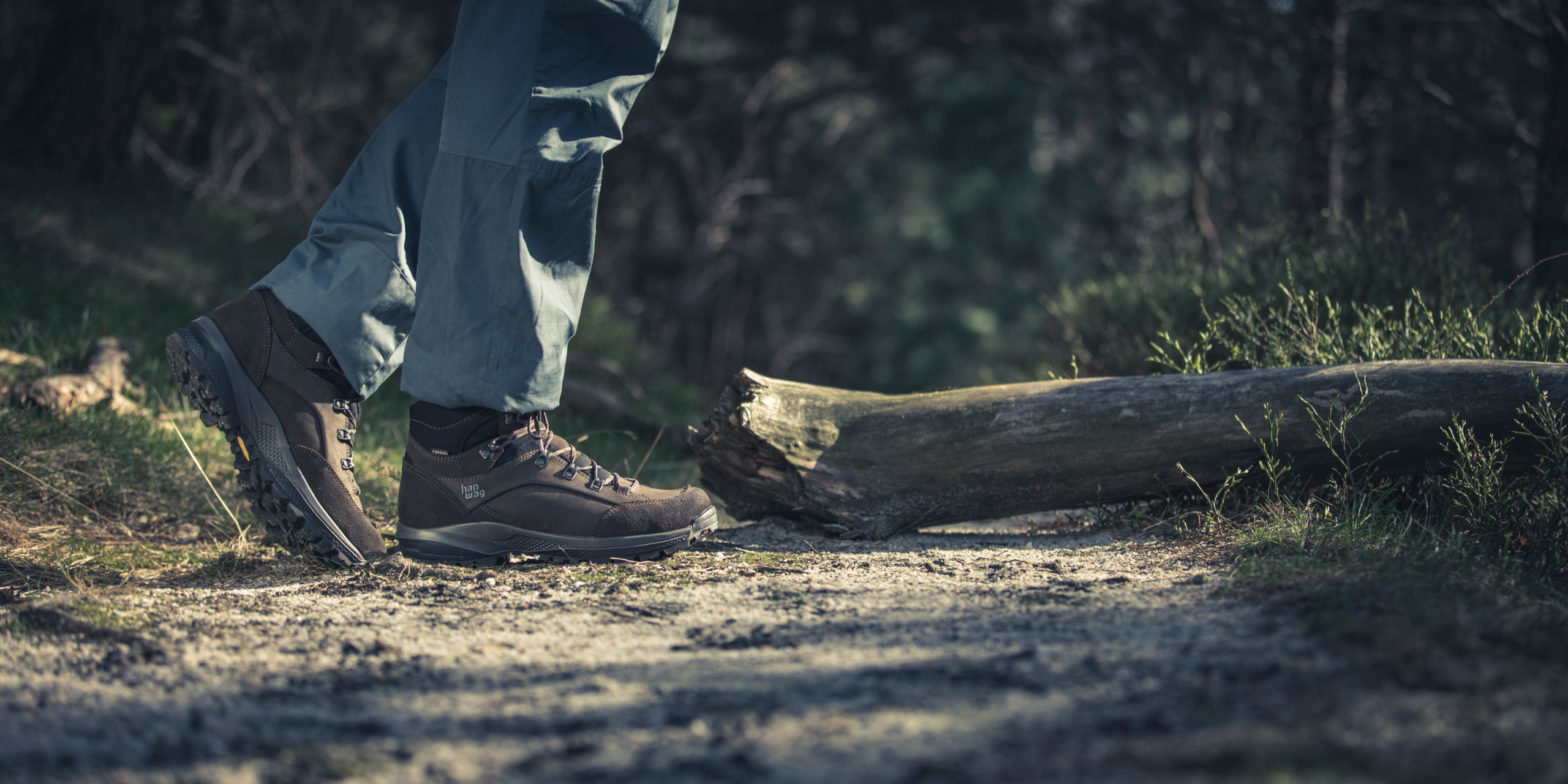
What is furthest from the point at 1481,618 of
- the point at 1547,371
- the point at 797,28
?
the point at 797,28

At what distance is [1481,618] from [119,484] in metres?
3.13

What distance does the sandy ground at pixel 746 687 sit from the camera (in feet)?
3.45

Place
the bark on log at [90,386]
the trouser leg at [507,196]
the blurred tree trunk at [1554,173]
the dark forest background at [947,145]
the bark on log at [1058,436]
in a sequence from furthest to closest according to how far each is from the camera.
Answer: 1. the dark forest background at [947,145]
2. the blurred tree trunk at [1554,173]
3. the bark on log at [90,386]
4. the bark on log at [1058,436]
5. the trouser leg at [507,196]

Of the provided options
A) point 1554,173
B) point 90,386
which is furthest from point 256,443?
point 1554,173

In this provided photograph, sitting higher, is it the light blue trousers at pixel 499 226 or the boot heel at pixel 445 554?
the light blue trousers at pixel 499 226

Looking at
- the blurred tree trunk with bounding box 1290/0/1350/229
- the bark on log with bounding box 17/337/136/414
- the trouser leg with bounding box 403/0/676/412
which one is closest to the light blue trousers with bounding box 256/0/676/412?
the trouser leg with bounding box 403/0/676/412

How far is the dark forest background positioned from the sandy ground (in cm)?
312

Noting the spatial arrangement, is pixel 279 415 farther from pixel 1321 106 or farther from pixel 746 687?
pixel 1321 106

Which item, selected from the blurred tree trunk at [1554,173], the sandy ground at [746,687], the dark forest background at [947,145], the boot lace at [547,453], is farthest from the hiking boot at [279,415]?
the blurred tree trunk at [1554,173]

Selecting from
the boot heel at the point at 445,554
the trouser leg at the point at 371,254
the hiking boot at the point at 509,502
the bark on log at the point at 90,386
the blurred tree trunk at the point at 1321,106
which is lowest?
the boot heel at the point at 445,554

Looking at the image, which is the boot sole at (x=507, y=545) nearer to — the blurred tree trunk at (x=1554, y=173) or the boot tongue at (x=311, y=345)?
the boot tongue at (x=311, y=345)

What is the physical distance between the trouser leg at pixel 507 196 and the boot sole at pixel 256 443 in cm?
30

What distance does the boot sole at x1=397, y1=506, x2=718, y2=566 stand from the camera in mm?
2094

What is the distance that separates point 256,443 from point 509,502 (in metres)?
0.52
